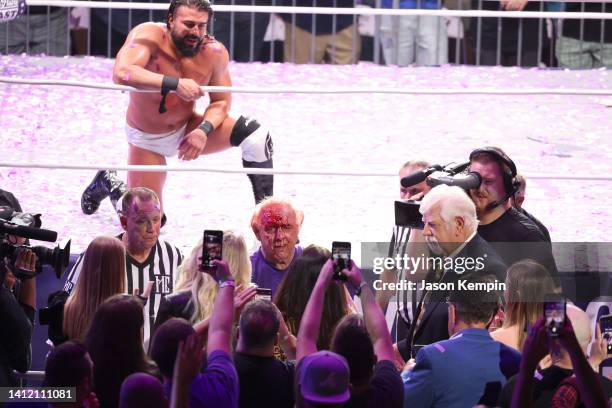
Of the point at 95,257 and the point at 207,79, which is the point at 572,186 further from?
the point at 95,257

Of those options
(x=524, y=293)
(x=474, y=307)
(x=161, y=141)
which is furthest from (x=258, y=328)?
(x=161, y=141)

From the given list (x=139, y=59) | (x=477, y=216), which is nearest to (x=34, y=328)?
(x=139, y=59)

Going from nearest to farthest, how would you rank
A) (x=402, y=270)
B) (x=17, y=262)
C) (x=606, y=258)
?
(x=17, y=262)
(x=402, y=270)
(x=606, y=258)

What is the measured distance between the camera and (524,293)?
358 cm

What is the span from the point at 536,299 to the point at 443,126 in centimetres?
277

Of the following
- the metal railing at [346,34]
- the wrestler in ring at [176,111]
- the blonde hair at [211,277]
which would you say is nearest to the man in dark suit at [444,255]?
the blonde hair at [211,277]

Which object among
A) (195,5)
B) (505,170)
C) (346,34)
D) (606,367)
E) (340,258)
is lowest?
(606,367)

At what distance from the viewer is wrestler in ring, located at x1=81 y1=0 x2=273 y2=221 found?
15.6 feet

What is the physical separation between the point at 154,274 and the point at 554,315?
157cm

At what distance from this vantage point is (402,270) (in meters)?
4.13

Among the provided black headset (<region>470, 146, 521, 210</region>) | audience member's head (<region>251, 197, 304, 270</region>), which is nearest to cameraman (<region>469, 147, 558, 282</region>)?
black headset (<region>470, 146, 521, 210</region>)

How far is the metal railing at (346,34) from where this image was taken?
7.13m

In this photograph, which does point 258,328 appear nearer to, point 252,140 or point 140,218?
point 140,218

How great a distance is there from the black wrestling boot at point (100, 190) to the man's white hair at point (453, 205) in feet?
5.02
